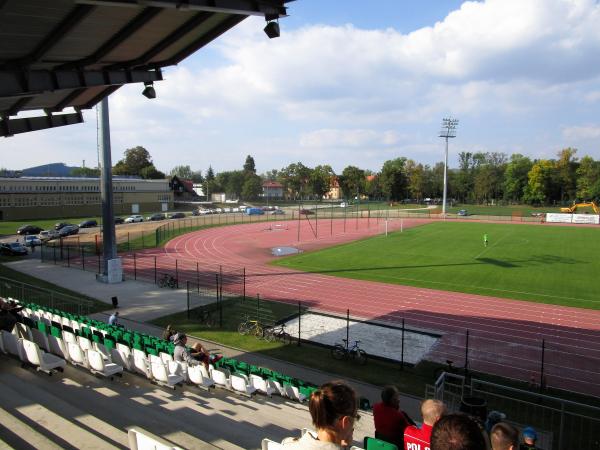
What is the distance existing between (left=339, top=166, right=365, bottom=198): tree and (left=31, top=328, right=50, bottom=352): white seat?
13266 cm

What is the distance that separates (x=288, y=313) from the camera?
22375mm

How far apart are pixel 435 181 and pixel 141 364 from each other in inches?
5439

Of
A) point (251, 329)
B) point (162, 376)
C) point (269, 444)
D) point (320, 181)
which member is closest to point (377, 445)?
point (269, 444)

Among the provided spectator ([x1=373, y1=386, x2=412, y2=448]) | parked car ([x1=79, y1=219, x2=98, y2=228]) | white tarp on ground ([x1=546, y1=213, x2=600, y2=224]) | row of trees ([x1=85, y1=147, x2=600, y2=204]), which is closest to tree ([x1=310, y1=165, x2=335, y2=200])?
row of trees ([x1=85, y1=147, x2=600, y2=204])

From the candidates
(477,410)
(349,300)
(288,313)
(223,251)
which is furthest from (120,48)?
(223,251)

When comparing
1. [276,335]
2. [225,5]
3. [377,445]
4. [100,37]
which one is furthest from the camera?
[276,335]

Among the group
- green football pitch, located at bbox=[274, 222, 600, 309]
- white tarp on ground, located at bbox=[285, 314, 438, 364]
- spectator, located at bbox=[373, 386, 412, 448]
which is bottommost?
white tarp on ground, located at bbox=[285, 314, 438, 364]

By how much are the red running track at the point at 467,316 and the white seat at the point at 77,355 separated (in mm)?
12370

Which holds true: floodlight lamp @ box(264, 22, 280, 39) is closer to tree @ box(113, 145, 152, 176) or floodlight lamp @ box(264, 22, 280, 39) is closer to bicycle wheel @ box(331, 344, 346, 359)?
bicycle wheel @ box(331, 344, 346, 359)

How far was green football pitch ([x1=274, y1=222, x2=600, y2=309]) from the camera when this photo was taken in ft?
91.7

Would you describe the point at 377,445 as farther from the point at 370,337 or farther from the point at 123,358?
the point at 370,337

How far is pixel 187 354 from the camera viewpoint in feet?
39.3

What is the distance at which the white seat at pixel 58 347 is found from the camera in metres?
10.1

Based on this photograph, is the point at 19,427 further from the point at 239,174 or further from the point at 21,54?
the point at 239,174
